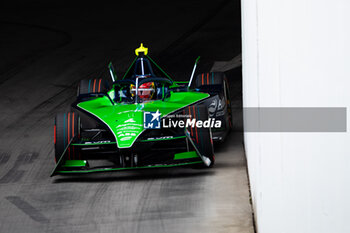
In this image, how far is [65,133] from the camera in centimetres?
706

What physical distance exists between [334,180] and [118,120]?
5.60 m

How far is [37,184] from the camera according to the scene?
7.08m

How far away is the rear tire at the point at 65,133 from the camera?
23.1ft

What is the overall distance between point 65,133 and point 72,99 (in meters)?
4.74

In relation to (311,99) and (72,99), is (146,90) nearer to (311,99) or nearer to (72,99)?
(72,99)

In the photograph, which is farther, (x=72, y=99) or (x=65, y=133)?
(x=72, y=99)

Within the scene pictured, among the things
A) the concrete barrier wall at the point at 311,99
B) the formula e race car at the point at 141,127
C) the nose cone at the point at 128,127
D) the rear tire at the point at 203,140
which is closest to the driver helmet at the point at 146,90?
the formula e race car at the point at 141,127

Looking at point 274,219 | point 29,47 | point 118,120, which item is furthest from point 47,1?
point 274,219

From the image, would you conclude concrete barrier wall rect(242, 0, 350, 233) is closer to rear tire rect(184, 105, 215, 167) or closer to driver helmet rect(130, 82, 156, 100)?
rear tire rect(184, 105, 215, 167)

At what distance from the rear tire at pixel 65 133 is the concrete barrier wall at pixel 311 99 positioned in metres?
4.16

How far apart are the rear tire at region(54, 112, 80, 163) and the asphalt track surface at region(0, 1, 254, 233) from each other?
34cm

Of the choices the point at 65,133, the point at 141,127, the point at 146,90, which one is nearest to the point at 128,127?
the point at 141,127

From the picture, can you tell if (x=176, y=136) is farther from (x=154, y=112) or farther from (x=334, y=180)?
(x=334, y=180)

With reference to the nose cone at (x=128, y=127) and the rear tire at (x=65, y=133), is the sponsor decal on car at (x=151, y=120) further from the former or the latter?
the rear tire at (x=65, y=133)
